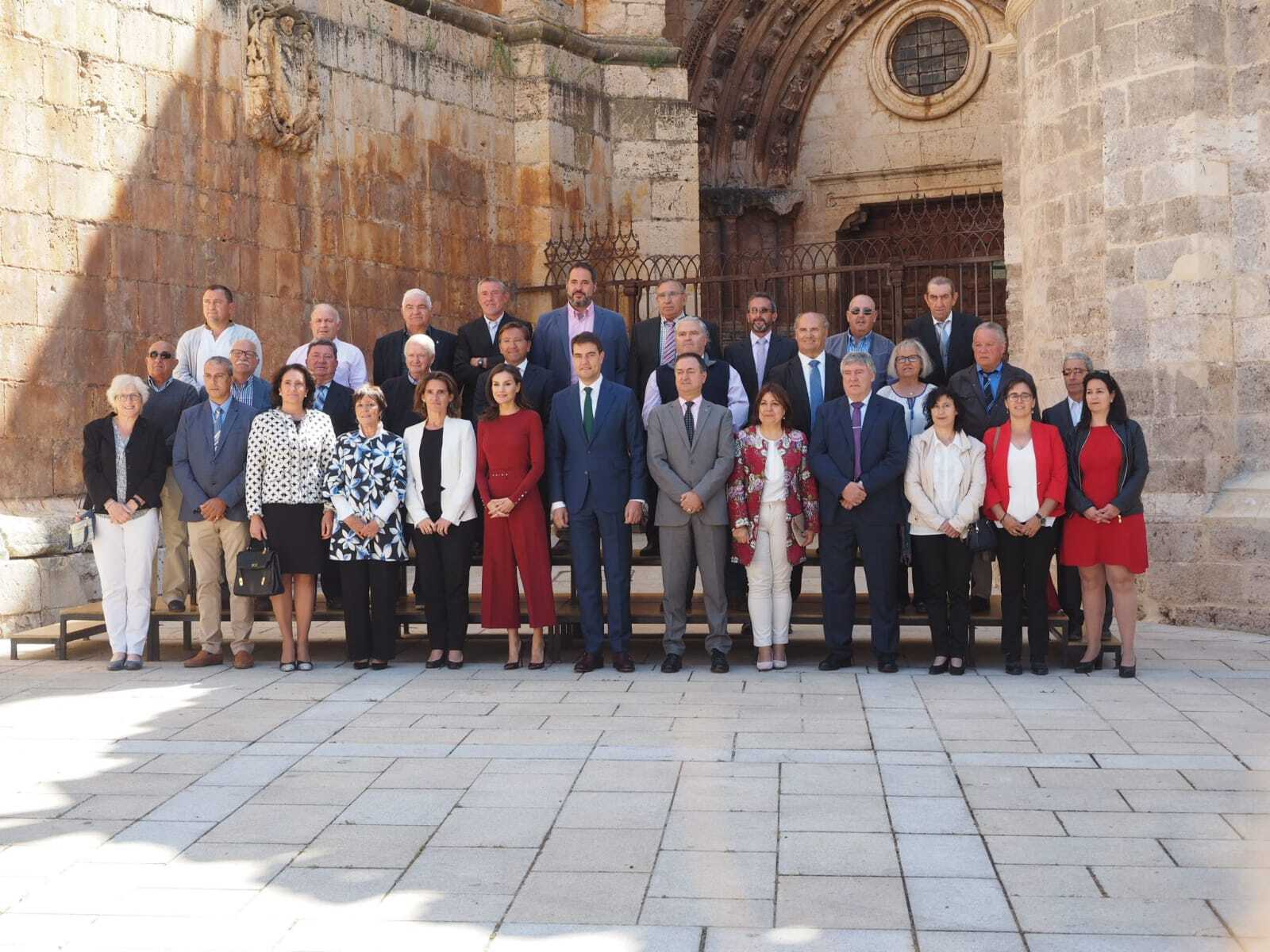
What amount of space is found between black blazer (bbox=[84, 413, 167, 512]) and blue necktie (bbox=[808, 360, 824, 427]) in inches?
147

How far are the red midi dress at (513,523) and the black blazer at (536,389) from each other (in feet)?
0.88

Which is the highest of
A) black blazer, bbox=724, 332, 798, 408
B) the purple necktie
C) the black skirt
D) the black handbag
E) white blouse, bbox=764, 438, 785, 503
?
black blazer, bbox=724, 332, 798, 408

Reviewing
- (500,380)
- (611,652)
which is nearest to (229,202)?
(500,380)

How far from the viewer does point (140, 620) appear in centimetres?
860

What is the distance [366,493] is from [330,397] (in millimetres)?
858

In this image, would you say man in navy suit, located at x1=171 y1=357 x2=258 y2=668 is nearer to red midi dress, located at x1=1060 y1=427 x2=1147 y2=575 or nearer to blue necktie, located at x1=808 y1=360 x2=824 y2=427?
blue necktie, located at x1=808 y1=360 x2=824 y2=427

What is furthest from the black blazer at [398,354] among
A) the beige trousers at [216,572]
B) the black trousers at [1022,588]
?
the black trousers at [1022,588]

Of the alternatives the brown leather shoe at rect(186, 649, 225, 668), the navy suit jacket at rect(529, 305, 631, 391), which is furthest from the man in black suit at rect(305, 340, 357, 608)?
the navy suit jacket at rect(529, 305, 631, 391)

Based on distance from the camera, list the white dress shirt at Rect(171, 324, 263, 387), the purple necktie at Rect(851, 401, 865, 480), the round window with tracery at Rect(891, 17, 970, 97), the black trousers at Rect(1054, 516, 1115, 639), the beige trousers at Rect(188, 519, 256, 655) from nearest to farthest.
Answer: the purple necktie at Rect(851, 401, 865, 480) → the black trousers at Rect(1054, 516, 1115, 639) → the beige trousers at Rect(188, 519, 256, 655) → the white dress shirt at Rect(171, 324, 263, 387) → the round window with tracery at Rect(891, 17, 970, 97)

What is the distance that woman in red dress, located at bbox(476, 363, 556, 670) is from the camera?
27.0 ft

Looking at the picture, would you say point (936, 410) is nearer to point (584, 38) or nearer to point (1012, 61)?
point (1012, 61)

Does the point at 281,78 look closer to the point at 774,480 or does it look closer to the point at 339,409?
the point at 339,409

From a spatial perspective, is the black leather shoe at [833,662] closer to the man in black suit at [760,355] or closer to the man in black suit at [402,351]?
the man in black suit at [760,355]

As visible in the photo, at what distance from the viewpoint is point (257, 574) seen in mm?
8164
